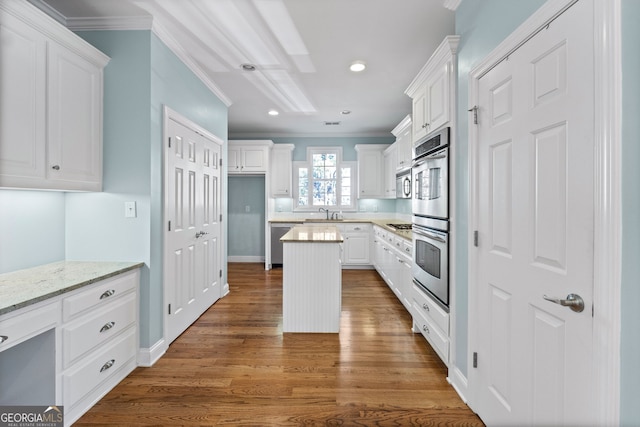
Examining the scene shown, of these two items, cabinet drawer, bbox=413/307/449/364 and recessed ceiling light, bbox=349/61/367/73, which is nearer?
cabinet drawer, bbox=413/307/449/364

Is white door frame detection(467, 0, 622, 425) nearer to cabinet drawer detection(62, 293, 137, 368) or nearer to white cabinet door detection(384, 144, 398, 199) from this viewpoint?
cabinet drawer detection(62, 293, 137, 368)

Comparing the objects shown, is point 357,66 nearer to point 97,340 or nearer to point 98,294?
point 98,294

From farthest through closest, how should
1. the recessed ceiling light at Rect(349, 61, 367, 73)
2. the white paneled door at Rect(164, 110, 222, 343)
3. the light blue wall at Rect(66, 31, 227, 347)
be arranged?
the recessed ceiling light at Rect(349, 61, 367, 73) → the white paneled door at Rect(164, 110, 222, 343) → the light blue wall at Rect(66, 31, 227, 347)

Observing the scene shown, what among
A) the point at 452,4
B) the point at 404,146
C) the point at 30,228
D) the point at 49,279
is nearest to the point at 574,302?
the point at 452,4

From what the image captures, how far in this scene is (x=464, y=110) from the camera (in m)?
2.00

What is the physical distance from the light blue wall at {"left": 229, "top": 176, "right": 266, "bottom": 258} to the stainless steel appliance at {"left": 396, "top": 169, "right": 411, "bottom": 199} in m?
2.90

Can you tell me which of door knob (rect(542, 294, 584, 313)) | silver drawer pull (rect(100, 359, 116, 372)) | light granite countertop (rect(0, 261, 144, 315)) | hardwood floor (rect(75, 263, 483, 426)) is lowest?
hardwood floor (rect(75, 263, 483, 426))

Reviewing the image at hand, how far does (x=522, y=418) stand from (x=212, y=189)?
11.2 feet

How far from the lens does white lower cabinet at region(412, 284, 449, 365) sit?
7.39 feet

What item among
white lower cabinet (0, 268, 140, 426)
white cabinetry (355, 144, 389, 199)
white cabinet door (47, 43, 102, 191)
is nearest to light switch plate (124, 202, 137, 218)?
white cabinet door (47, 43, 102, 191)

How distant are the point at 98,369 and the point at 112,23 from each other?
8.13 ft

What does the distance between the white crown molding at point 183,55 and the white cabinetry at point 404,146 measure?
2.51 metres

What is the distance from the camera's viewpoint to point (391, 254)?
4.14m

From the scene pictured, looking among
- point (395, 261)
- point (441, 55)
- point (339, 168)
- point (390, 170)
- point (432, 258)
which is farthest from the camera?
point (339, 168)
